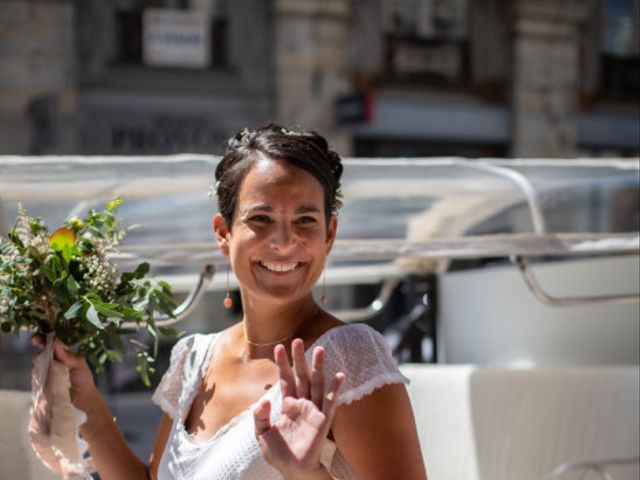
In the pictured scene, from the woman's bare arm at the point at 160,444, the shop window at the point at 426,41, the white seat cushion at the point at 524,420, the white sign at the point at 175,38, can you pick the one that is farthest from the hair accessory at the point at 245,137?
the shop window at the point at 426,41

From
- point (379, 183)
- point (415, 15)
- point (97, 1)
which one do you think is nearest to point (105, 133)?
point (97, 1)

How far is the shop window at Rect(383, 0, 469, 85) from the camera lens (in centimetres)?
1578

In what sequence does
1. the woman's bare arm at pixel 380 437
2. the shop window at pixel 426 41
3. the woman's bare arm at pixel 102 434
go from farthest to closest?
the shop window at pixel 426 41 → the woman's bare arm at pixel 102 434 → the woman's bare arm at pixel 380 437

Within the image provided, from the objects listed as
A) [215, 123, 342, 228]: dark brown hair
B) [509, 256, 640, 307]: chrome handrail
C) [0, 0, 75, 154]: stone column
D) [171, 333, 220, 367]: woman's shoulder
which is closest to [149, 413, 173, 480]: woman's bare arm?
[171, 333, 220, 367]: woman's shoulder

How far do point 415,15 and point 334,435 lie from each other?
1450 centimetres

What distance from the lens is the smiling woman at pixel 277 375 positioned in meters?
1.91

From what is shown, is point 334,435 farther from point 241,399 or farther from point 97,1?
point 97,1

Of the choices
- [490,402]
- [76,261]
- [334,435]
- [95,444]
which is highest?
[76,261]

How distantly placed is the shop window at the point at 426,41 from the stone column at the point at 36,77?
468 centimetres

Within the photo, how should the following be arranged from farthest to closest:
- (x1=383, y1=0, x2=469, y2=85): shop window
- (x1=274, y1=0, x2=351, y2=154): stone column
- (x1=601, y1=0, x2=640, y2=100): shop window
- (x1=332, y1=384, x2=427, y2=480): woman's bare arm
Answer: (x1=601, y1=0, x2=640, y2=100): shop window, (x1=383, y1=0, x2=469, y2=85): shop window, (x1=274, y1=0, x2=351, y2=154): stone column, (x1=332, y1=384, x2=427, y2=480): woman's bare arm

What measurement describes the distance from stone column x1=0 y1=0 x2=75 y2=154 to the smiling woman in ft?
35.7

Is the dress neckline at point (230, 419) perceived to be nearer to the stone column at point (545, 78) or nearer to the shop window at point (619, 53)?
the stone column at point (545, 78)

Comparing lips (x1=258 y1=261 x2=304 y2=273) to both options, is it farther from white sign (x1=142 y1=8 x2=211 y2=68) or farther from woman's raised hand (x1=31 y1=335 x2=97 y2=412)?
white sign (x1=142 y1=8 x2=211 y2=68)

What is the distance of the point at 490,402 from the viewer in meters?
4.59
